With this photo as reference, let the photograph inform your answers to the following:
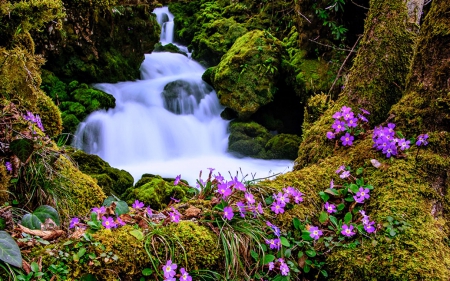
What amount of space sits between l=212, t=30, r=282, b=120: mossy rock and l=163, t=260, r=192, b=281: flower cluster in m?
8.56

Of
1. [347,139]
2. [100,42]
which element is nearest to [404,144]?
[347,139]

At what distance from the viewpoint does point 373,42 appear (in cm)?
284

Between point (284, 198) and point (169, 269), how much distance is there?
860 mm

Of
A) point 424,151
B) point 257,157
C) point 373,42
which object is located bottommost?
point 257,157

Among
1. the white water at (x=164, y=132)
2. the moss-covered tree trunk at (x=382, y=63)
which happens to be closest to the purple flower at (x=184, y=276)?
the moss-covered tree trunk at (x=382, y=63)

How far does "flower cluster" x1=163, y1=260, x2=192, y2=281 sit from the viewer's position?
1.59m

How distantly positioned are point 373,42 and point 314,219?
5.34 ft

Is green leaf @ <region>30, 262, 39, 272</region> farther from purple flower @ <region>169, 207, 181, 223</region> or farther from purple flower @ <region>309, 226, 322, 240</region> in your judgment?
purple flower @ <region>309, 226, 322, 240</region>

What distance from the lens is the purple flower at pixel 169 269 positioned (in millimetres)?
1587

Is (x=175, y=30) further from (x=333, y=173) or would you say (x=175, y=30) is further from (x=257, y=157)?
(x=333, y=173)

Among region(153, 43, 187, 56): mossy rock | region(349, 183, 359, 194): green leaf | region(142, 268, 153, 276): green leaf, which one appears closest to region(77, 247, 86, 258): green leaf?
region(142, 268, 153, 276): green leaf

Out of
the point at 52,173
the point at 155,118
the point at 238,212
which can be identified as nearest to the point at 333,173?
the point at 238,212

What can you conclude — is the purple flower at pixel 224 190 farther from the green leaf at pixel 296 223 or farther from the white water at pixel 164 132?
the white water at pixel 164 132

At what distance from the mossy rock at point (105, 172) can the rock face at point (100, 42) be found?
12.9 ft
